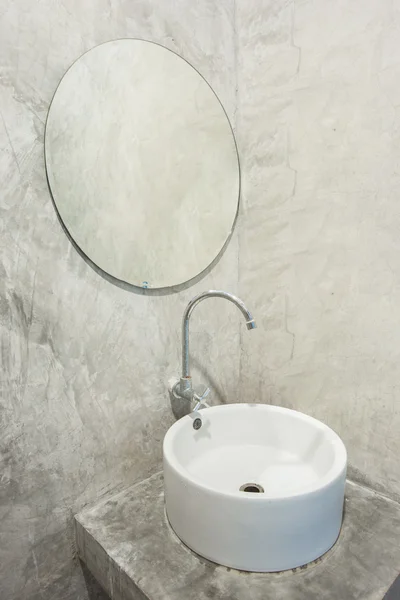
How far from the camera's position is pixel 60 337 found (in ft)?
3.05

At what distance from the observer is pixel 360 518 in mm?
939

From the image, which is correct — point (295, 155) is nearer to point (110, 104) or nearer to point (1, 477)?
point (110, 104)

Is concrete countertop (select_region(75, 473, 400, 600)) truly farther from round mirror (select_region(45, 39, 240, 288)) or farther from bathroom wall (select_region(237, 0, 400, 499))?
round mirror (select_region(45, 39, 240, 288))

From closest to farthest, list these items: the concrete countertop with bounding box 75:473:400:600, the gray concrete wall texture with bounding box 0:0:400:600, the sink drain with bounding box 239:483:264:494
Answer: the concrete countertop with bounding box 75:473:400:600 < the gray concrete wall texture with bounding box 0:0:400:600 < the sink drain with bounding box 239:483:264:494

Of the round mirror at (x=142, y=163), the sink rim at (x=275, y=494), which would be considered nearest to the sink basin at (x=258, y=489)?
the sink rim at (x=275, y=494)

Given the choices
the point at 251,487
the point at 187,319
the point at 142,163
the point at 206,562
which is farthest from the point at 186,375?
the point at 142,163

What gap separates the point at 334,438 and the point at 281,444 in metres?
0.20

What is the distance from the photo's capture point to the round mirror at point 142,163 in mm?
912

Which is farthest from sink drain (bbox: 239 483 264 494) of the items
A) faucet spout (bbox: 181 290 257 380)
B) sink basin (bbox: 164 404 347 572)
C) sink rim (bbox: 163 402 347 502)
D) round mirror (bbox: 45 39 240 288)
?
round mirror (bbox: 45 39 240 288)

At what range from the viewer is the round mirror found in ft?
2.99

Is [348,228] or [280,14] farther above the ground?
[280,14]

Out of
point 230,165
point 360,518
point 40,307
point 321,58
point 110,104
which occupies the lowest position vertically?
point 360,518

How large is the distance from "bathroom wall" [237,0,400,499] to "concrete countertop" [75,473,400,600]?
6.8 inches

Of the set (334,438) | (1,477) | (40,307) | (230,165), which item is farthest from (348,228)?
(1,477)
